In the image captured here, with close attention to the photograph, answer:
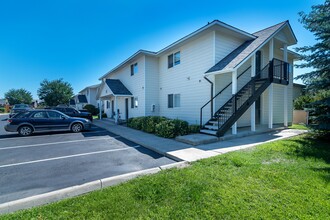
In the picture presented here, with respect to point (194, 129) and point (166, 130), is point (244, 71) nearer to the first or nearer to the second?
point (194, 129)

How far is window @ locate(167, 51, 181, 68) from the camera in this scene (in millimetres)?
12992

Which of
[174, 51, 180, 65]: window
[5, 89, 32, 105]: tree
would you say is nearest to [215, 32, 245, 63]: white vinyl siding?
[174, 51, 180, 65]: window

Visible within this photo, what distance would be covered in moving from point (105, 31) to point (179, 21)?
648 centimetres

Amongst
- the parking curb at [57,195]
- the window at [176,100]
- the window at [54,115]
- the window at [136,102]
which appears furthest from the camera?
the window at [136,102]

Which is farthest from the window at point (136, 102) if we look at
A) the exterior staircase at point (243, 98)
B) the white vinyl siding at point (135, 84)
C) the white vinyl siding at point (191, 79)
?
the exterior staircase at point (243, 98)

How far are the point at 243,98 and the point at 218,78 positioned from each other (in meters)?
2.25

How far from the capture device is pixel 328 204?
3.03 meters

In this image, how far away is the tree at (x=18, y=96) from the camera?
64.5 metres

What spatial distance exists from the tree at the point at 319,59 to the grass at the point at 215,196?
4030mm

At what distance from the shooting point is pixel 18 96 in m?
65.9

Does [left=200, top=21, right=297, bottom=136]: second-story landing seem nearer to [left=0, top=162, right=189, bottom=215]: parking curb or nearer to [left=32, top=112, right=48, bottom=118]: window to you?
[left=0, top=162, right=189, bottom=215]: parking curb

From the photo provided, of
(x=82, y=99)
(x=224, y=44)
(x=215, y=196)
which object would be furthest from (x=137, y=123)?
(x=82, y=99)

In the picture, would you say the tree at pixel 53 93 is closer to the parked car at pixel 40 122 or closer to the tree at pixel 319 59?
the parked car at pixel 40 122

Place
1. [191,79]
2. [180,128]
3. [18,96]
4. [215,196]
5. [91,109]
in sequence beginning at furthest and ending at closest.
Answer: [18,96], [91,109], [191,79], [180,128], [215,196]
